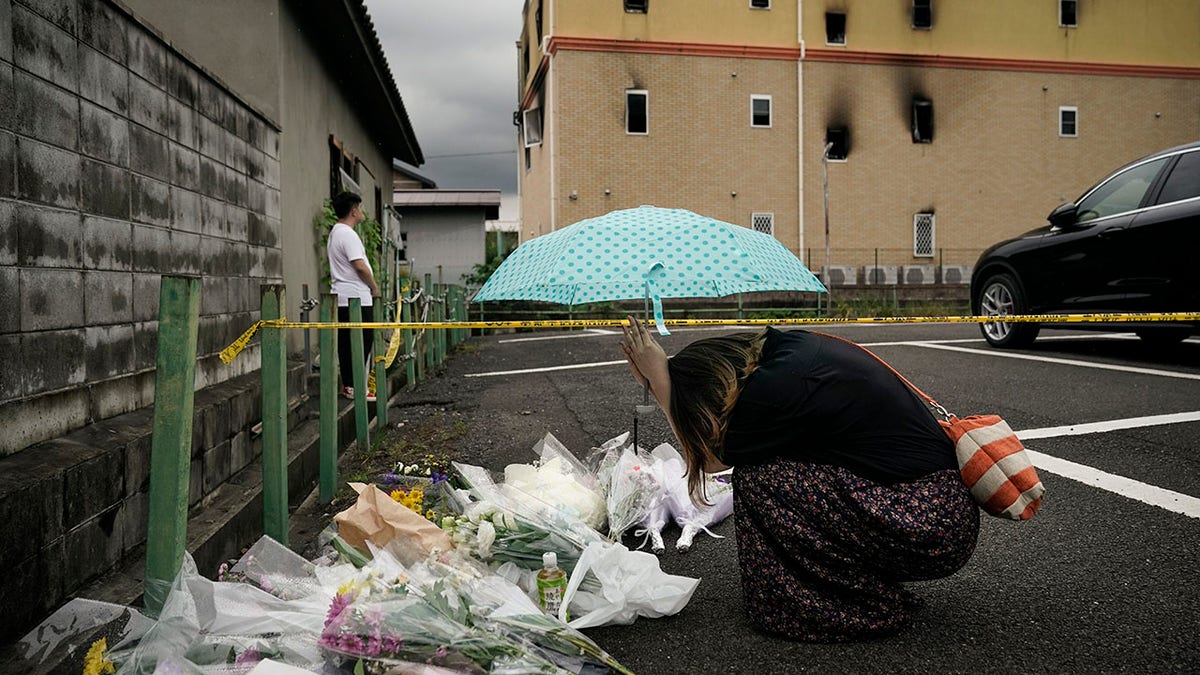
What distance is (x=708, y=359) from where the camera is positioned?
2670 millimetres

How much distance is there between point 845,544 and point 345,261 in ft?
15.9

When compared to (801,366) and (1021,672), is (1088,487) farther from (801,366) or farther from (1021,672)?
(801,366)

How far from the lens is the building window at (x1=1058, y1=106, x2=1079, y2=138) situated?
977 inches

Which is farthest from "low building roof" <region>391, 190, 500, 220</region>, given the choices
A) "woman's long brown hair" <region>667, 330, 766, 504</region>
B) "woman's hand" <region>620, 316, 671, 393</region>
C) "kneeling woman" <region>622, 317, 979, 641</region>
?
"kneeling woman" <region>622, 317, 979, 641</region>

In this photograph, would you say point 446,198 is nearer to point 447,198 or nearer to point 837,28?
point 447,198

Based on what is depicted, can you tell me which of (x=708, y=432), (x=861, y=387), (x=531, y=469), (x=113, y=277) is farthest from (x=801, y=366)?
(x=113, y=277)

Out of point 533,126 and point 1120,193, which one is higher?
point 533,126

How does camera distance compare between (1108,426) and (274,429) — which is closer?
(274,429)

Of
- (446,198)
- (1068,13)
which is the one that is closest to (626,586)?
(446,198)

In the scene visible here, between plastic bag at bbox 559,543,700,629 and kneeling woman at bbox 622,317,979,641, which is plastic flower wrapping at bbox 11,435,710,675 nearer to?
plastic bag at bbox 559,543,700,629

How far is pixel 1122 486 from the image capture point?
13.3 ft

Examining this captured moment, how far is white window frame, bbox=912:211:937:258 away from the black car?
15897 millimetres

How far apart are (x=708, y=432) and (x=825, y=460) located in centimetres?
39

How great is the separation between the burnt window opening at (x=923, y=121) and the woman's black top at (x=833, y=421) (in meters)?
23.7
